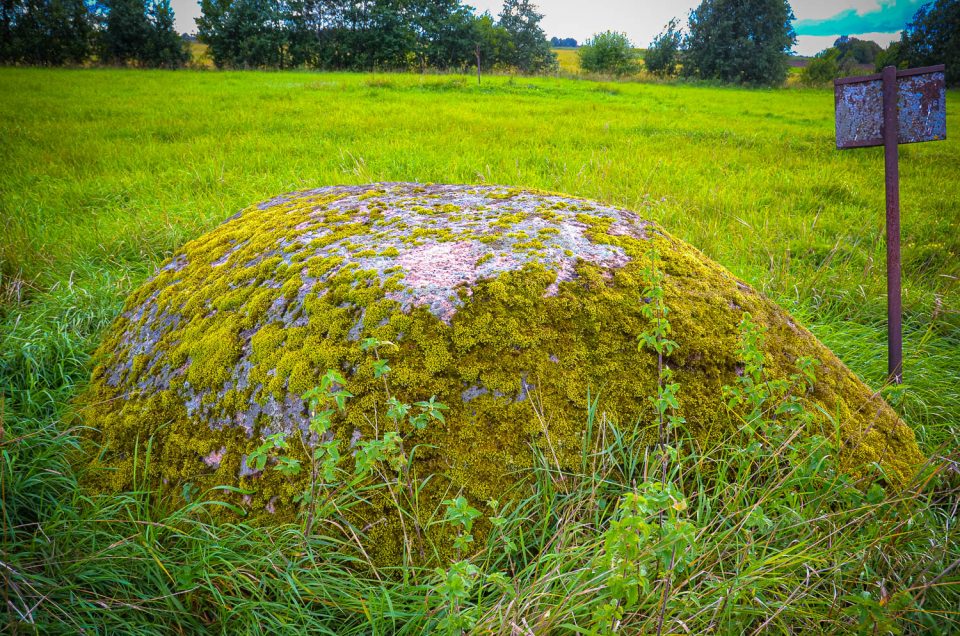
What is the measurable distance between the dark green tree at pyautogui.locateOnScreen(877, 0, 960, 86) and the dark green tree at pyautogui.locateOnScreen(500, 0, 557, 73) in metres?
30.0

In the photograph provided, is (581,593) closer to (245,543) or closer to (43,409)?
(245,543)

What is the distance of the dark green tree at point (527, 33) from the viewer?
5153 cm

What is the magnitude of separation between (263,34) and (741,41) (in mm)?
39058

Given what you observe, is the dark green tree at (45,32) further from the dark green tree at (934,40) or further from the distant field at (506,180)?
the dark green tree at (934,40)

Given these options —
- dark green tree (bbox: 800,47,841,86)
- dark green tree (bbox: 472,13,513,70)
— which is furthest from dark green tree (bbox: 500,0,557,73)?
dark green tree (bbox: 800,47,841,86)

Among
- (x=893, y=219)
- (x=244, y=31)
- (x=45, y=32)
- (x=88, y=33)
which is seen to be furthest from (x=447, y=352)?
(x=244, y=31)

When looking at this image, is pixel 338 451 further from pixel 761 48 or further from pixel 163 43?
pixel 761 48

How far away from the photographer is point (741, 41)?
131 ft

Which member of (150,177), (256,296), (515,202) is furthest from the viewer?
(150,177)

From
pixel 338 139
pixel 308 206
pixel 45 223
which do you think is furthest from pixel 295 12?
pixel 308 206

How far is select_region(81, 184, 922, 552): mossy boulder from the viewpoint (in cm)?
181

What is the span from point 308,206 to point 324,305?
4.53 feet

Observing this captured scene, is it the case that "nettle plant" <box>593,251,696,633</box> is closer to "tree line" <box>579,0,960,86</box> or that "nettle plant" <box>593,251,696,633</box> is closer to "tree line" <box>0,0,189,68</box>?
"tree line" <box>0,0,189,68</box>

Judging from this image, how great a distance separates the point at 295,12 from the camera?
38188 mm
